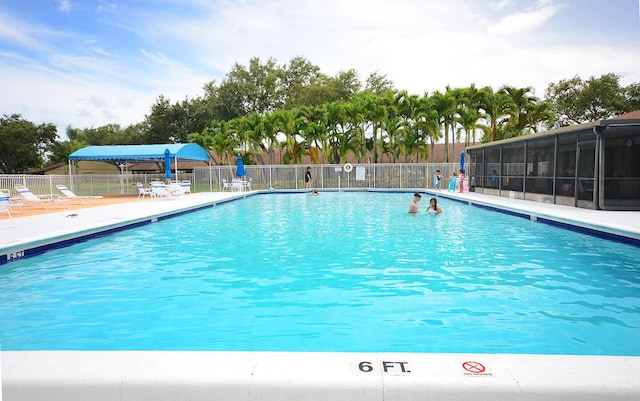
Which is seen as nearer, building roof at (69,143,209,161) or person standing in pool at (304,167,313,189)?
building roof at (69,143,209,161)

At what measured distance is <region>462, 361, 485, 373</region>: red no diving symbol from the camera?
2307mm

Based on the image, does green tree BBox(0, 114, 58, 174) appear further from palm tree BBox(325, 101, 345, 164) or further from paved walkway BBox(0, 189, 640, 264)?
paved walkway BBox(0, 189, 640, 264)

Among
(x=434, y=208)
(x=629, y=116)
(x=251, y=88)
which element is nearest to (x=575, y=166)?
(x=629, y=116)

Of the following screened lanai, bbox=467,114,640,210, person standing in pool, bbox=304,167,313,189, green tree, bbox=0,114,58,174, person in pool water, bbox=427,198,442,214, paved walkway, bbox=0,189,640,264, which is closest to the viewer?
paved walkway, bbox=0,189,640,264

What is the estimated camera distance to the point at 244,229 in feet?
34.5

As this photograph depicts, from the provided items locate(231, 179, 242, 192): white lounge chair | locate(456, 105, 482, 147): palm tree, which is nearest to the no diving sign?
locate(231, 179, 242, 192): white lounge chair

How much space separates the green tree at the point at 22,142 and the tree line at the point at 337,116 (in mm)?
108

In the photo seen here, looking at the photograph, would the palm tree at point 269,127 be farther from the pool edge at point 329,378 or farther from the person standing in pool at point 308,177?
the pool edge at point 329,378

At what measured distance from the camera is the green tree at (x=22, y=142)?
4334cm

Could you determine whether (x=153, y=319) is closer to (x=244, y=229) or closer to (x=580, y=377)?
(x=580, y=377)

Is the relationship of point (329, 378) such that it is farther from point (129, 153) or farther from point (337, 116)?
point (337, 116)

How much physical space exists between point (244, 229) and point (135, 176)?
19036 mm

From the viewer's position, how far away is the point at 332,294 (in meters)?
5.07

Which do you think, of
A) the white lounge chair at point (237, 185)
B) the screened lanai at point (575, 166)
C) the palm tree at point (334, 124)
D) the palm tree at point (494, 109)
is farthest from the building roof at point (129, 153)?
the palm tree at point (494, 109)
